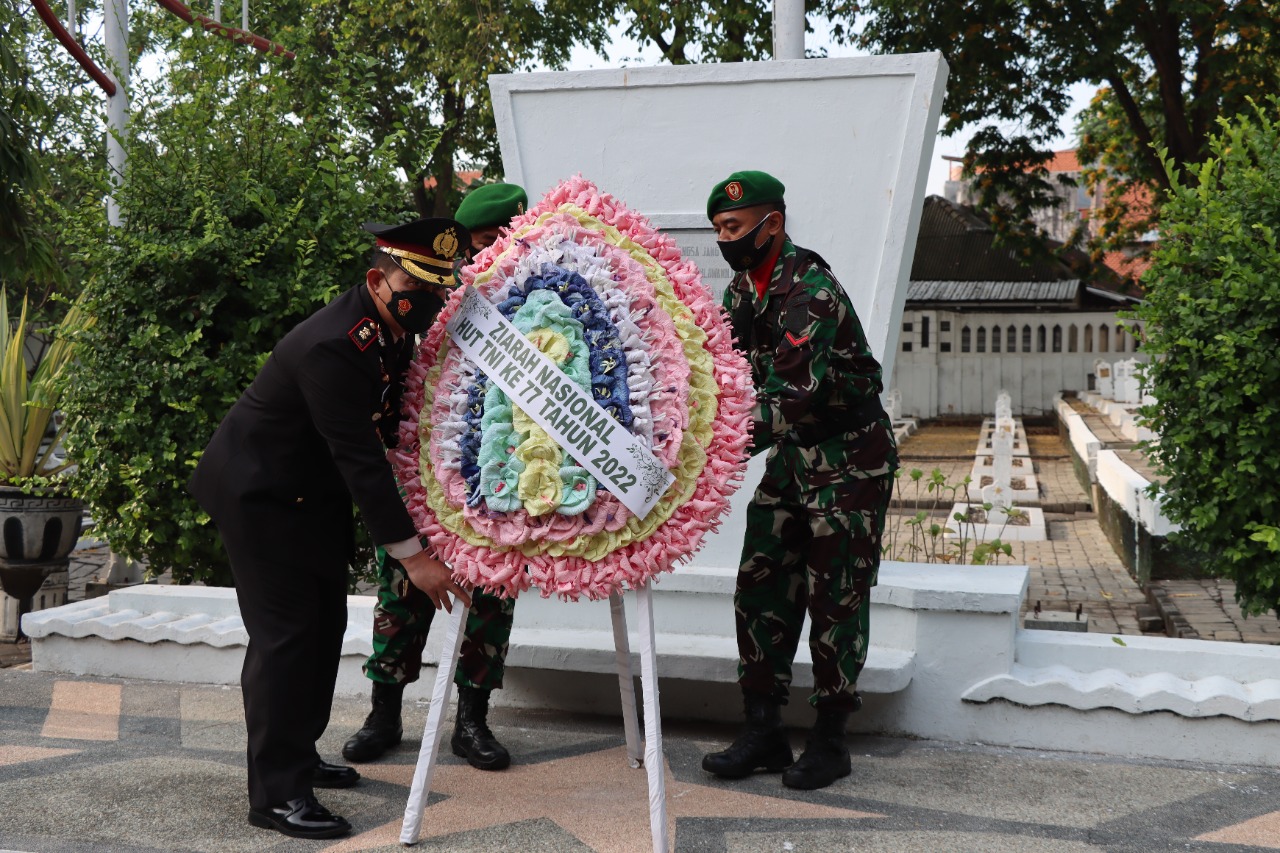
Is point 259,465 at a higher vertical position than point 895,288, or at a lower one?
lower

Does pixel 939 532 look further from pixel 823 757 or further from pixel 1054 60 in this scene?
pixel 1054 60

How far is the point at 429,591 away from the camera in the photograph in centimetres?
340

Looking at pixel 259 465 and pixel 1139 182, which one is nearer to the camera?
pixel 259 465

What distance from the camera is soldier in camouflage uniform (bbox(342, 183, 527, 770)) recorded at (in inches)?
165

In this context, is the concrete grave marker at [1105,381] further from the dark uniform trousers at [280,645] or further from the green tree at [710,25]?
the dark uniform trousers at [280,645]

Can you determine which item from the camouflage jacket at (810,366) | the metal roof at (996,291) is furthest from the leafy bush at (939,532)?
the metal roof at (996,291)

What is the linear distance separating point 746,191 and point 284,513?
173 cm

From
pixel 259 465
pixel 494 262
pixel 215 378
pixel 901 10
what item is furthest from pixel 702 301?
pixel 901 10

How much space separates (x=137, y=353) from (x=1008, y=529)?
27.4 feet

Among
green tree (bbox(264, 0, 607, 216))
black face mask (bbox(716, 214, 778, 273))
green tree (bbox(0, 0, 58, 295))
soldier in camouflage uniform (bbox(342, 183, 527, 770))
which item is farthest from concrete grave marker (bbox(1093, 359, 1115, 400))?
soldier in camouflage uniform (bbox(342, 183, 527, 770))

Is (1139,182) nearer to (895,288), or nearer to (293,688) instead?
(895,288)

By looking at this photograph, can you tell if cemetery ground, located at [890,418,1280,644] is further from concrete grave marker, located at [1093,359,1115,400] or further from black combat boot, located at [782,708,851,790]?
concrete grave marker, located at [1093,359,1115,400]

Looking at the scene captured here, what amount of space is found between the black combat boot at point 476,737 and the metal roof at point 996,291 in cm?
2545

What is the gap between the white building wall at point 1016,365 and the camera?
27719 mm
